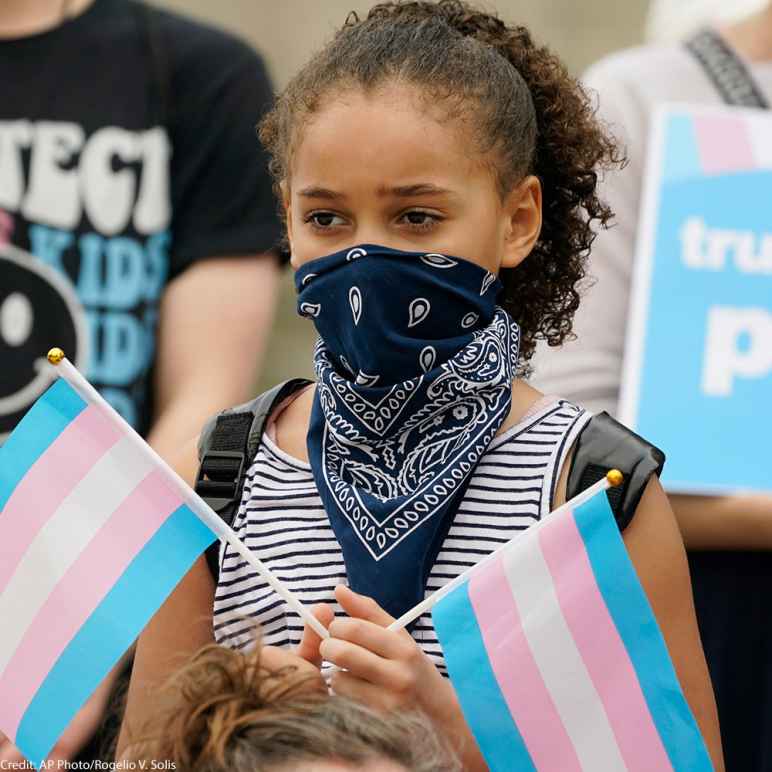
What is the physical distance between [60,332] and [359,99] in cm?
130

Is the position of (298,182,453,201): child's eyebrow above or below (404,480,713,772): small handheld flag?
above

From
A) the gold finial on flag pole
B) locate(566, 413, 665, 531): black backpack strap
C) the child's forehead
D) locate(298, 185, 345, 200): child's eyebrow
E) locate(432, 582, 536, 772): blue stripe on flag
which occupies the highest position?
the child's forehead

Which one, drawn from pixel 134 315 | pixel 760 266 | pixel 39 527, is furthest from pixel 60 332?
pixel 760 266

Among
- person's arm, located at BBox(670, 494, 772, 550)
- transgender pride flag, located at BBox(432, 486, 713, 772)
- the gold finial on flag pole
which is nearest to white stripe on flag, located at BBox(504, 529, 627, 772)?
transgender pride flag, located at BBox(432, 486, 713, 772)

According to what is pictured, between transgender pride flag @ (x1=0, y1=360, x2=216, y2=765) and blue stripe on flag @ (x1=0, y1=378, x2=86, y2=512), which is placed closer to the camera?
transgender pride flag @ (x1=0, y1=360, x2=216, y2=765)

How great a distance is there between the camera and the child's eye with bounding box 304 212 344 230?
2.72 meters

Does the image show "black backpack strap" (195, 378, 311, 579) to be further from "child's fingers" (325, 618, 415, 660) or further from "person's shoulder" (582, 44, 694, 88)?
"person's shoulder" (582, 44, 694, 88)

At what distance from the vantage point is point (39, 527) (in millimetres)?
2686

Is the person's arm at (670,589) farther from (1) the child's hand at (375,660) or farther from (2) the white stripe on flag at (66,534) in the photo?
(2) the white stripe on flag at (66,534)

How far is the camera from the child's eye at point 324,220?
2719 millimetres

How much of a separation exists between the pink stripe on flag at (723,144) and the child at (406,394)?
2.55ft

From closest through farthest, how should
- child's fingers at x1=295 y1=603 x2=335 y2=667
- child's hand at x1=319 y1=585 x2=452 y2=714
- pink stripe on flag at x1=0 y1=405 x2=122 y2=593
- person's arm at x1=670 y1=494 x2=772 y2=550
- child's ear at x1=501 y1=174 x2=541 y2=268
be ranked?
child's hand at x1=319 y1=585 x2=452 y2=714 → child's fingers at x1=295 y1=603 x2=335 y2=667 → pink stripe on flag at x1=0 y1=405 x2=122 y2=593 → child's ear at x1=501 y1=174 x2=541 y2=268 → person's arm at x1=670 y1=494 x2=772 y2=550

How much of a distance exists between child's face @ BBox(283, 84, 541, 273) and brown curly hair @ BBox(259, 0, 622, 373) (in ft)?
0.14

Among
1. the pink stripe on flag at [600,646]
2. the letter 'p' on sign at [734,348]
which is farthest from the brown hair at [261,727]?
the letter 'p' on sign at [734,348]
